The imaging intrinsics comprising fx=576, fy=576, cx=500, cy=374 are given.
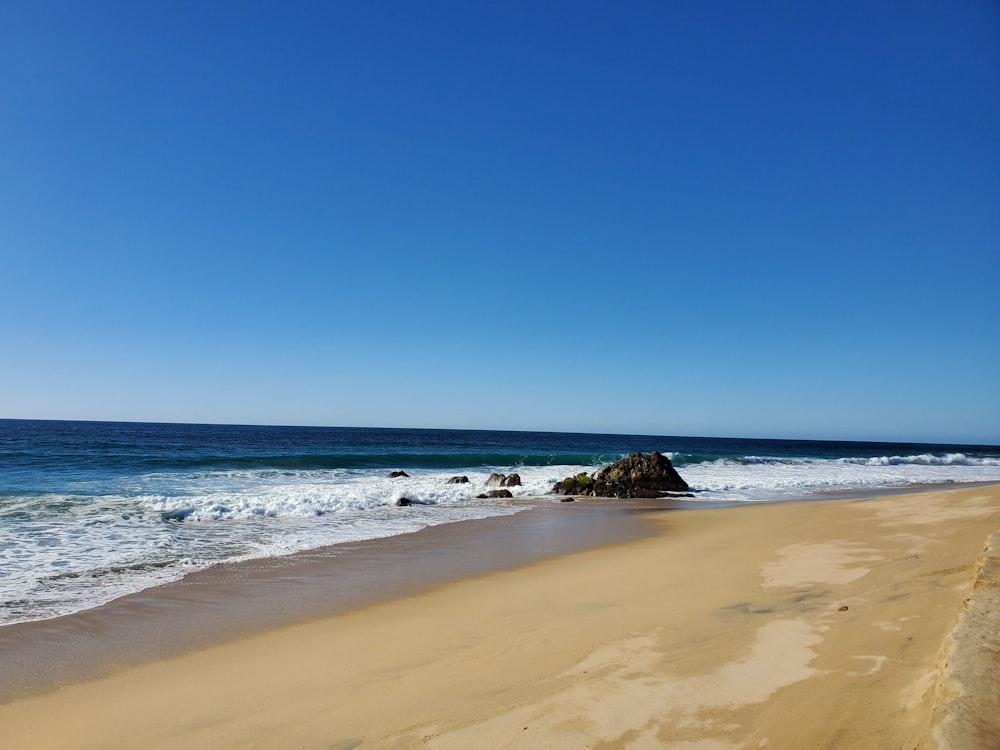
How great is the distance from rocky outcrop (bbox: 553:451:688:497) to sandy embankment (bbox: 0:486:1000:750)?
1505 centimetres

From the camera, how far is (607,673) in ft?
14.0

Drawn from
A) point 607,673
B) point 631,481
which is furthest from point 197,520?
point 631,481

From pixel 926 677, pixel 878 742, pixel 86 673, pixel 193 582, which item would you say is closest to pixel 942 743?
pixel 878 742

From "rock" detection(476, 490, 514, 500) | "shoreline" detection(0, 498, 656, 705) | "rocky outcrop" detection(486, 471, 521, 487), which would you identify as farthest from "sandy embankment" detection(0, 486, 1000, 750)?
"rocky outcrop" detection(486, 471, 521, 487)

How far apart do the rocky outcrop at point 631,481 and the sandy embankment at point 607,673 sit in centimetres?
1505

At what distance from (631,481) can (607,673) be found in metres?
19.7

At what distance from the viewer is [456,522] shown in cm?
1540

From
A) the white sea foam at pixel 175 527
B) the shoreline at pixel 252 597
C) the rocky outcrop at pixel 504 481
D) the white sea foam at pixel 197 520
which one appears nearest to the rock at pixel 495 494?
the white sea foam at pixel 197 520

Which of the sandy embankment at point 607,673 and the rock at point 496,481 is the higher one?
the sandy embankment at point 607,673

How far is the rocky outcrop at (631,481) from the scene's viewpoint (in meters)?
22.8

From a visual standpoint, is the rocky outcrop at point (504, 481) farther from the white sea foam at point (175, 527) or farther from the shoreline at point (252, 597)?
the shoreline at point (252, 597)

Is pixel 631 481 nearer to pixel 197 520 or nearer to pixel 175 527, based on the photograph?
pixel 197 520

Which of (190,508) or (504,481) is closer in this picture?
(190,508)

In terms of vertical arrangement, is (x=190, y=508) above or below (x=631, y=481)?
A: below
